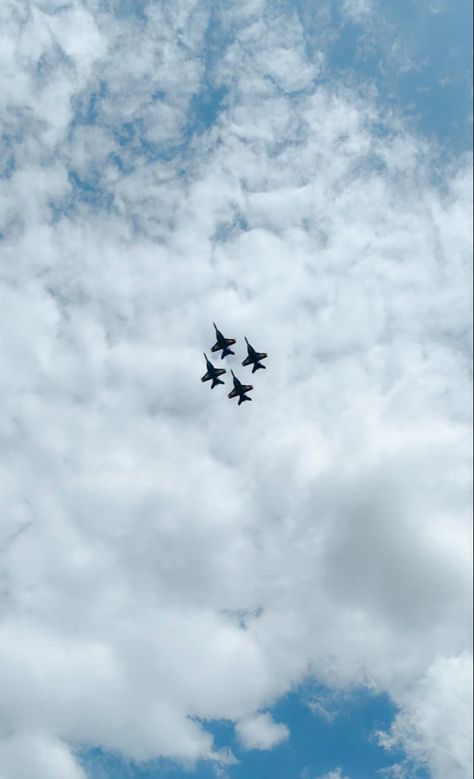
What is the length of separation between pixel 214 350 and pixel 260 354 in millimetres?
12362

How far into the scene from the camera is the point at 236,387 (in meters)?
160

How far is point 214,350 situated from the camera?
15612 cm

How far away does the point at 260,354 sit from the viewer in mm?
157875

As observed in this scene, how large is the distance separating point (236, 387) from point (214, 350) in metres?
11.9

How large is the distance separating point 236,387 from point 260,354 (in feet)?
36.2
